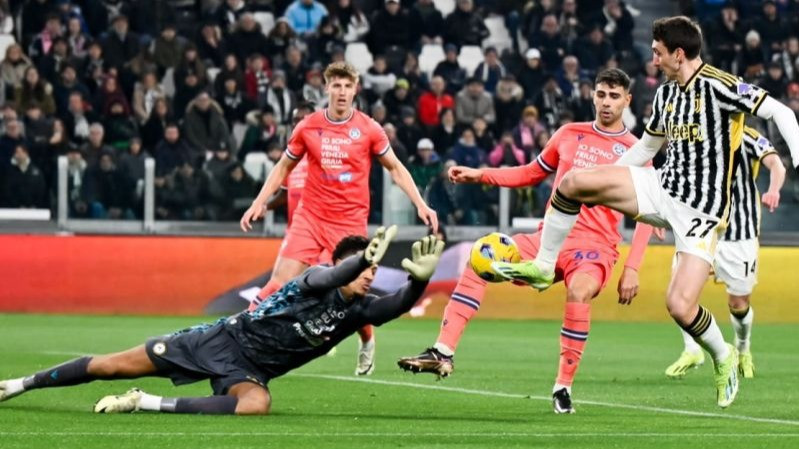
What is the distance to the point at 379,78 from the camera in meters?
25.4

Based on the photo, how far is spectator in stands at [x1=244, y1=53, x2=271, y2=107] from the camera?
81.0 ft

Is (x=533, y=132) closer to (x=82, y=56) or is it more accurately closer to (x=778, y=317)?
(x=778, y=317)

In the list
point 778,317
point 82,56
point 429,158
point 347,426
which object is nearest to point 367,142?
point 347,426

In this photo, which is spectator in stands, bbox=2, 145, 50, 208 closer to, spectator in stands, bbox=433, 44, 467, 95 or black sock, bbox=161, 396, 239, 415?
spectator in stands, bbox=433, 44, 467, 95

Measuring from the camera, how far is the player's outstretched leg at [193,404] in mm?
9773

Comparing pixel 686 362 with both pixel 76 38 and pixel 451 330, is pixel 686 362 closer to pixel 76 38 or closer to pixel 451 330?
pixel 451 330

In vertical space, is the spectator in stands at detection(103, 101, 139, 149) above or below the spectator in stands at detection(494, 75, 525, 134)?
below

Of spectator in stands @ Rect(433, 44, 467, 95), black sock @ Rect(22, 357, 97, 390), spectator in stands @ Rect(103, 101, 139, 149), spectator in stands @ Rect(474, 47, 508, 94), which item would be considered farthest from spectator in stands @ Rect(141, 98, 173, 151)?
black sock @ Rect(22, 357, 97, 390)

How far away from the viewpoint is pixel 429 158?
71.6 feet

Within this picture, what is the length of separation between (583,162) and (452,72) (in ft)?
47.8

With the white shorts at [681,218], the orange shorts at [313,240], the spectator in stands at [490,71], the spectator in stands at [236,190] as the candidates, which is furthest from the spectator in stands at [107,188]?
the white shorts at [681,218]

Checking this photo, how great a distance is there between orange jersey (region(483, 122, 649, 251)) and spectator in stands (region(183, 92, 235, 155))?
11890 millimetres

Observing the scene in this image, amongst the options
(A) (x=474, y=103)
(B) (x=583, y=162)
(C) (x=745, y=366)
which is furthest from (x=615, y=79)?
(A) (x=474, y=103)

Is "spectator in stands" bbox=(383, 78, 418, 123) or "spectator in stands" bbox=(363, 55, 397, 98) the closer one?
"spectator in stands" bbox=(383, 78, 418, 123)
